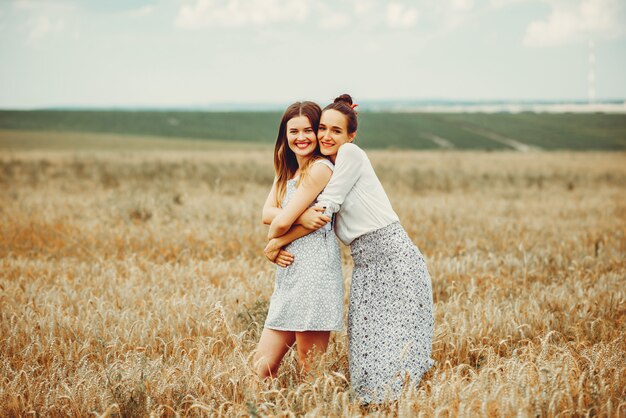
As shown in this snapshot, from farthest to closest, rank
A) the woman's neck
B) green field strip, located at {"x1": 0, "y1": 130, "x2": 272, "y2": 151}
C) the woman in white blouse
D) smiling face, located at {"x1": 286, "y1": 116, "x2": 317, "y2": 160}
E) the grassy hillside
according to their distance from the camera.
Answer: the grassy hillside
green field strip, located at {"x1": 0, "y1": 130, "x2": 272, "y2": 151}
the woman's neck
smiling face, located at {"x1": 286, "y1": 116, "x2": 317, "y2": 160}
the woman in white blouse

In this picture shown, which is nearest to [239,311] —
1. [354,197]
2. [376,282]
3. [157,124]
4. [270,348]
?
[270,348]

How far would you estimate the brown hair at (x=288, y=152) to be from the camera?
372cm

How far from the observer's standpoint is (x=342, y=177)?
11.5ft

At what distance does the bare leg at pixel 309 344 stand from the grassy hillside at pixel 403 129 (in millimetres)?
50975

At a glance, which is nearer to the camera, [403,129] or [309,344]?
[309,344]

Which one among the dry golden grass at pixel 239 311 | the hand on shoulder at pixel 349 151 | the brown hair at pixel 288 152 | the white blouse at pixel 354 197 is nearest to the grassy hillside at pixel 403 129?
the dry golden grass at pixel 239 311

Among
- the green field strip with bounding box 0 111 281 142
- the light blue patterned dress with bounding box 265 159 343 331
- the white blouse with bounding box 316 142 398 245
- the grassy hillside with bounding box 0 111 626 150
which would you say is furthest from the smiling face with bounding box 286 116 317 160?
the green field strip with bounding box 0 111 281 142

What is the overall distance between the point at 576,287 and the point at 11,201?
10.3m

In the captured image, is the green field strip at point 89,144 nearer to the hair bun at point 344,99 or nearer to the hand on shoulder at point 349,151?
the hair bun at point 344,99

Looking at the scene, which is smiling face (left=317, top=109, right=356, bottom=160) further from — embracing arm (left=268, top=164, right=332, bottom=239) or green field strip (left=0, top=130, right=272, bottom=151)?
green field strip (left=0, top=130, right=272, bottom=151)

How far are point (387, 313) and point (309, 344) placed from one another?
53cm

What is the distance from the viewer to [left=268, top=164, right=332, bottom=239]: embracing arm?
3.55 metres

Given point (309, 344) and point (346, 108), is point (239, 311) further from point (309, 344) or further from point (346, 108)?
point (346, 108)

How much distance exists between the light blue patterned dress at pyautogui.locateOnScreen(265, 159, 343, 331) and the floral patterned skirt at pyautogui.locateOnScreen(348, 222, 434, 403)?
6.9 inches
